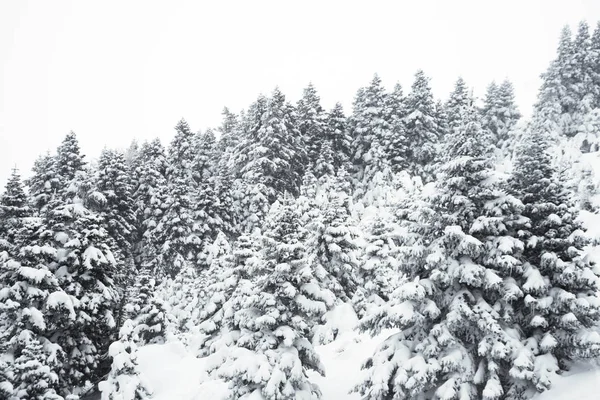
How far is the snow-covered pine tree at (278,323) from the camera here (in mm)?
14602

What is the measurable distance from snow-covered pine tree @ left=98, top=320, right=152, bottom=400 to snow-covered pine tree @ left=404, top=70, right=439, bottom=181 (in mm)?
36724

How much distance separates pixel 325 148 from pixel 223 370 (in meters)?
34.8

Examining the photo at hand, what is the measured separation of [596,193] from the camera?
29.8m

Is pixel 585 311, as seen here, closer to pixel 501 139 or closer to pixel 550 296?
pixel 550 296

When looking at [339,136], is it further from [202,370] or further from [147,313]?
[202,370]

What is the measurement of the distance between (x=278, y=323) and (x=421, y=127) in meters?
40.4

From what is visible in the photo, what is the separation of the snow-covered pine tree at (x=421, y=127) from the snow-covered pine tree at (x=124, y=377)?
3672 centimetres

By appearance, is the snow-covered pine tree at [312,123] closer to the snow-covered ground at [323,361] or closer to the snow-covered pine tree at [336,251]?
the snow-covered pine tree at [336,251]

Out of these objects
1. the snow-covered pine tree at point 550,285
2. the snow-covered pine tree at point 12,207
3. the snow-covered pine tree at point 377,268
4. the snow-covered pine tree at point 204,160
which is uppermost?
the snow-covered pine tree at point 204,160

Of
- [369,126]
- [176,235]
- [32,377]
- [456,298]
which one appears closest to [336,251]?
[456,298]

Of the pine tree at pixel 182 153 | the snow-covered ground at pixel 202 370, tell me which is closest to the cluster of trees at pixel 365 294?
the snow-covered ground at pixel 202 370

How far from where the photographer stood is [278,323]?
15891 mm

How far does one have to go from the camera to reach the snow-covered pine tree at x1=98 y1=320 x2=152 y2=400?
1920 cm

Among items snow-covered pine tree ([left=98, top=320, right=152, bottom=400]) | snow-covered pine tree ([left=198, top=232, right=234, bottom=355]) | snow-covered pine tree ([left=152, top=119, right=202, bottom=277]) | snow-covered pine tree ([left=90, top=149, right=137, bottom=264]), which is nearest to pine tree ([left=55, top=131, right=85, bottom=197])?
snow-covered pine tree ([left=90, top=149, right=137, bottom=264])
